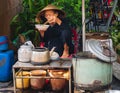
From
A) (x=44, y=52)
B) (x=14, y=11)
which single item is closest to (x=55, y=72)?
(x=44, y=52)

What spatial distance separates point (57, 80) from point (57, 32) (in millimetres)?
1244

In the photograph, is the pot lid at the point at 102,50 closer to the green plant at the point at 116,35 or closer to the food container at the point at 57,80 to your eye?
the food container at the point at 57,80

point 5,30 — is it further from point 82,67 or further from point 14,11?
point 82,67

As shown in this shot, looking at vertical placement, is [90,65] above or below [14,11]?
below

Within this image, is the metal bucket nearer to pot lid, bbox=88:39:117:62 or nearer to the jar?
pot lid, bbox=88:39:117:62

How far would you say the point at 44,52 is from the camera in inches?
229

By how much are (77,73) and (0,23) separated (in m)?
3.42

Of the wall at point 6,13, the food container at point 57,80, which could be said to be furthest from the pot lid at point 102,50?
the wall at point 6,13

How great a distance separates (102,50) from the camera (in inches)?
221

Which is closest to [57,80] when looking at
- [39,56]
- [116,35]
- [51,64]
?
[51,64]

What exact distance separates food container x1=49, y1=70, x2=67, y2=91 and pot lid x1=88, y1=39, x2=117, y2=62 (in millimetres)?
628

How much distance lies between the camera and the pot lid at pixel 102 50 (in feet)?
17.9

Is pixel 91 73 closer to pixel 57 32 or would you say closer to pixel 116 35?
pixel 57 32

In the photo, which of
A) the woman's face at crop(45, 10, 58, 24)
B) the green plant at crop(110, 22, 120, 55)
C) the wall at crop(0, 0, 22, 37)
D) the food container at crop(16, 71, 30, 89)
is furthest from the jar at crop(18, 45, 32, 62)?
the wall at crop(0, 0, 22, 37)
